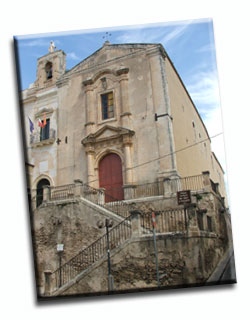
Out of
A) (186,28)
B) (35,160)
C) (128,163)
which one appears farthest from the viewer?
(128,163)

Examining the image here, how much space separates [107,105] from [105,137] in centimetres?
89

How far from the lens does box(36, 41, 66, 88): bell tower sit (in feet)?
22.9

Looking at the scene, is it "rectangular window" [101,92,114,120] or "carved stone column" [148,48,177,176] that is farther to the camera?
"rectangular window" [101,92,114,120]

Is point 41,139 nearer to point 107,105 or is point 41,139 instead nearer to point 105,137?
point 105,137

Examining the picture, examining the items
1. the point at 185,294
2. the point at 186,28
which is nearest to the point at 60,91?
the point at 186,28

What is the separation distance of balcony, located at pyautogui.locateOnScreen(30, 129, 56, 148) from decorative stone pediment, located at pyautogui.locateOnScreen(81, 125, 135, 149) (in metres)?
0.77

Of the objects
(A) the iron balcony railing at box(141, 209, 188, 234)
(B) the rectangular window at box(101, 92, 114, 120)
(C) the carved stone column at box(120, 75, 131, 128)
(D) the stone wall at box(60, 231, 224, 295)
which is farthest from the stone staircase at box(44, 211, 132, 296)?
(B) the rectangular window at box(101, 92, 114, 120)

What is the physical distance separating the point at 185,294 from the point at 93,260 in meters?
1.82

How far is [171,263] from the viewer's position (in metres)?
5.50

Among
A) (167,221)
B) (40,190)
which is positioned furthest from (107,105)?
(167,221)

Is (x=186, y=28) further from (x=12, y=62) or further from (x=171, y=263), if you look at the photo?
(x=171, y=263)

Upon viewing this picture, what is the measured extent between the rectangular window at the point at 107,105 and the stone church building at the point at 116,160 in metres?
0.03

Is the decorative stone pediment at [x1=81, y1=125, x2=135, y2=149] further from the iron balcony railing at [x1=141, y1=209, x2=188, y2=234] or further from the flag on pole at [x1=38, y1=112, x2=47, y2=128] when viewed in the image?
the iron balcony railing at [x1=141, y1=209, x2=188, y2=234]

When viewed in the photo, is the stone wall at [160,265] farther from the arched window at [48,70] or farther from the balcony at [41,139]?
the arched window at [48,70]
